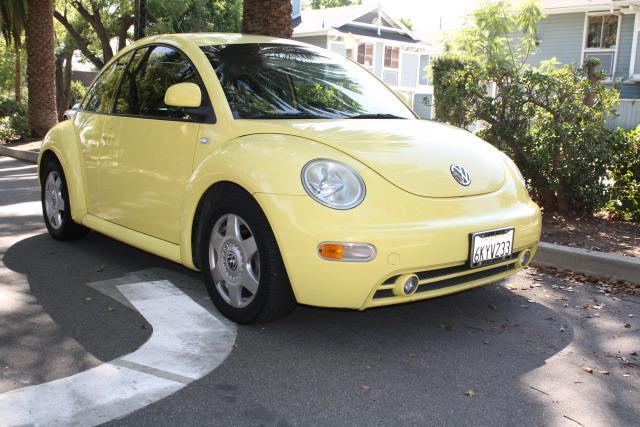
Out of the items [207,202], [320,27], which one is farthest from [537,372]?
[320,27]

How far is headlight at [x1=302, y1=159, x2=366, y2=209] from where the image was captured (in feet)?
11.3

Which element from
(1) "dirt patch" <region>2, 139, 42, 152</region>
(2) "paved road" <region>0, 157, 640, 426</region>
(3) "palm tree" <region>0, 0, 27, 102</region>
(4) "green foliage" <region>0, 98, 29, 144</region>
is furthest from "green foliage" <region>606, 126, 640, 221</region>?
(3) "palm tree" <region>0, 0, 27, 102</region>

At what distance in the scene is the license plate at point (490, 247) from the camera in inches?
143

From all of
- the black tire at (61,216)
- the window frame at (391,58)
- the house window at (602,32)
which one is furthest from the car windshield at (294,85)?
the window frame at (391,58)

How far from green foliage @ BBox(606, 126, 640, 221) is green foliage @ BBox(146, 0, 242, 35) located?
71.8 ft

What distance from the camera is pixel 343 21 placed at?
3712 cm

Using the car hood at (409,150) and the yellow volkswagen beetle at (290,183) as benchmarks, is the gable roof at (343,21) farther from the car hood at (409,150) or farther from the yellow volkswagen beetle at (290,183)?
the car hood at (409,150)

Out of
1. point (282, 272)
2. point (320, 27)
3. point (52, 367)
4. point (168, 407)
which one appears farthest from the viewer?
point (320, 27)

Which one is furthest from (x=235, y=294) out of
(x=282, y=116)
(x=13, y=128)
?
(x=13, y=128)

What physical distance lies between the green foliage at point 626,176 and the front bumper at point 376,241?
158 inches

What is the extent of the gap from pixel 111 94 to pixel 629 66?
965 inches

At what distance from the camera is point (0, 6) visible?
745 inches

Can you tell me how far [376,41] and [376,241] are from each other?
1454 inches

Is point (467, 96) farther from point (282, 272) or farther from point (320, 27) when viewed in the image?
point (320, 27)
